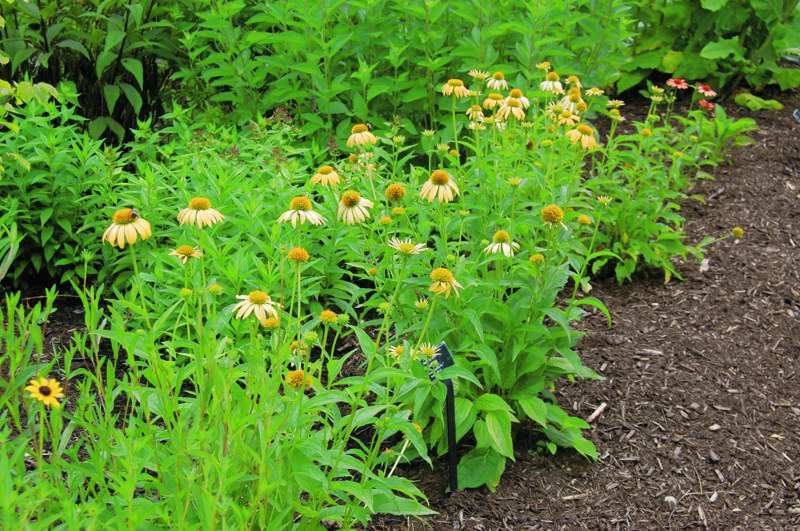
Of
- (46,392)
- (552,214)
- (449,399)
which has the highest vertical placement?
(46,392)

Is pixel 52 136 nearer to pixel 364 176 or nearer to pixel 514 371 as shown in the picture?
pixel 364 176

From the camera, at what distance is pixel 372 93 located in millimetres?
4109

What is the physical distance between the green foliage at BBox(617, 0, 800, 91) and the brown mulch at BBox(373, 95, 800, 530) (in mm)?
1797

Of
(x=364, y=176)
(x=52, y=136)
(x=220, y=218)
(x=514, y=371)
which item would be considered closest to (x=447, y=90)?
(x=364, y=176)

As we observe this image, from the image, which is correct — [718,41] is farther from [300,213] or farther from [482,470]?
[300,213]

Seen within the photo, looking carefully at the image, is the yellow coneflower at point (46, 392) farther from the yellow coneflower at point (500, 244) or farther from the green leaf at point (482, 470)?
the green leaf at point (482, 470)

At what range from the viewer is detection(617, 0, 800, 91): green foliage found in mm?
5320

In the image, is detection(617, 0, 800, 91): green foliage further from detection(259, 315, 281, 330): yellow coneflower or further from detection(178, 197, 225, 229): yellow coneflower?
detection(259, 315, 281, 330): yellow coneflower

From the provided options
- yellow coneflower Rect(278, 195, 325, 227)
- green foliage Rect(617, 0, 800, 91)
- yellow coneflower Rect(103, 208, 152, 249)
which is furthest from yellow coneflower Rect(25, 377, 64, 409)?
green foliage Rect(617, 0, 800, 91)

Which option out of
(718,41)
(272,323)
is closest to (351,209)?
(272,323)

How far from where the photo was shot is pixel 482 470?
8.27ft

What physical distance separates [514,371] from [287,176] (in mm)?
1248

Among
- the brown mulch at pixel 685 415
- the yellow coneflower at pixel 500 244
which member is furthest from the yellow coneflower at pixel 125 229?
the brown mulch at pixel 685 415

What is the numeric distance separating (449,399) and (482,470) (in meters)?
0.35
